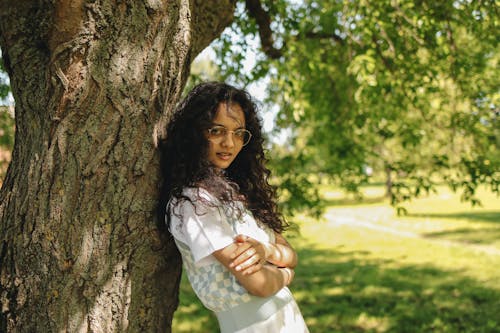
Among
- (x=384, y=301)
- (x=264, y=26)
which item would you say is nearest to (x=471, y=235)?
(x=384, y=301)

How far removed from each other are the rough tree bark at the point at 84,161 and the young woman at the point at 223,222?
0.15 metres

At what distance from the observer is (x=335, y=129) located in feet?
20.6

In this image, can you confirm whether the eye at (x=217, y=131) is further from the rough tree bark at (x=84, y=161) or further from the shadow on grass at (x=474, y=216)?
the shadow on grass at (x=474, y=216)

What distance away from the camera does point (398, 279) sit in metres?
8.48

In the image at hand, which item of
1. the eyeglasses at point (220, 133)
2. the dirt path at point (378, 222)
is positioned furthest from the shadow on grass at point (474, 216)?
the eyeglasses at point (220, 133)

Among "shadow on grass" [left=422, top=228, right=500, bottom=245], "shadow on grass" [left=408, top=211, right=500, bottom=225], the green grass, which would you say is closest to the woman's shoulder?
the green grass

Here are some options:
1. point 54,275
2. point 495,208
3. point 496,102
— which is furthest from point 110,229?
point 495,208

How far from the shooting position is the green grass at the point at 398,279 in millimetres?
6121

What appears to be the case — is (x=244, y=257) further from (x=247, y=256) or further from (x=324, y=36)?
(x=324, y=36)

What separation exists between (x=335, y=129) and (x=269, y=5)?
2.14 m

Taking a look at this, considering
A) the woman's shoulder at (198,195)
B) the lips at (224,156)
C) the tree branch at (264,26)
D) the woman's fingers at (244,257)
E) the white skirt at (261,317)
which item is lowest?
the white skirt at (261,317)

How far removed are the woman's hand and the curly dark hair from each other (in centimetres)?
25

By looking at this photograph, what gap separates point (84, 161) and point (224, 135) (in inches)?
26.6

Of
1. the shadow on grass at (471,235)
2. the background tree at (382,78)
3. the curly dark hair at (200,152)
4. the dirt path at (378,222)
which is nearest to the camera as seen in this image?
the curly dark hair at (200,152)
